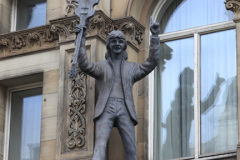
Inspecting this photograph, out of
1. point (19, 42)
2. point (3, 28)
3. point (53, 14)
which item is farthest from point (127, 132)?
point (3, 28)

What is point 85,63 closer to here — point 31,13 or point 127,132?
point 127,132

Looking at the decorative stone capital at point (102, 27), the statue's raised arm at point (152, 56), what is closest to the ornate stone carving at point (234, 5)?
the statue's raised arm at point (152, 56)

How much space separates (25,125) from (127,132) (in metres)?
3.40

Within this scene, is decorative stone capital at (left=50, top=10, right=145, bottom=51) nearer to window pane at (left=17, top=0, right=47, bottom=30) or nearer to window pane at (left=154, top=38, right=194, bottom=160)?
window pane at (left=154, top=38, right=194, bottom=160)

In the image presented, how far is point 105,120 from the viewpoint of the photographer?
13.0m

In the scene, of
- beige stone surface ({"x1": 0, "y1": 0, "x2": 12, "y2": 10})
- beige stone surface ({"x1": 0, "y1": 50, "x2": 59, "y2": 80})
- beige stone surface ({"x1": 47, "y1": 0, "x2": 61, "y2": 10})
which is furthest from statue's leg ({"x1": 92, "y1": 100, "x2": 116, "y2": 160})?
beige stone surface ({"x1": 0, "y1": 0, "x2": 12, "y2": 10})

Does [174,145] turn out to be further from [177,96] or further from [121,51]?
[121,51]

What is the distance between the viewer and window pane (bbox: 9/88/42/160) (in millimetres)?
15484

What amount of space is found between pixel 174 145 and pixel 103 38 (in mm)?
2326

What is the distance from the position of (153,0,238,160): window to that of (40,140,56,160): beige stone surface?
6.08 ft

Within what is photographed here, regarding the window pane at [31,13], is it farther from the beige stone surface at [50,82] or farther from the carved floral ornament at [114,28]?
the carved floral ornament at [114,28]

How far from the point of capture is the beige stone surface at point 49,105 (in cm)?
1470

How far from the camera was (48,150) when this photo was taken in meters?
14.4

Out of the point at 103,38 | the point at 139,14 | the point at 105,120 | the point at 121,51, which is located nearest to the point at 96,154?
the point at 105,120
